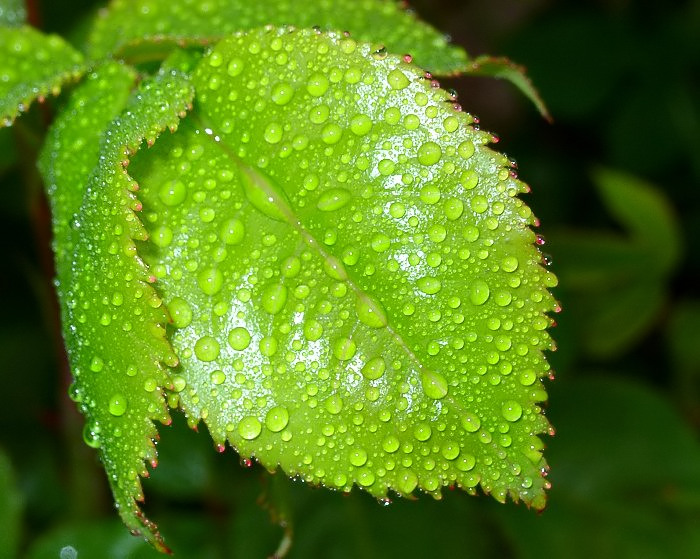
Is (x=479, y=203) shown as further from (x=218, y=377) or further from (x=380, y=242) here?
(x=218, y=377)

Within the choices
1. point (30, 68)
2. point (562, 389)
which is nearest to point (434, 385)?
point (30, 68)

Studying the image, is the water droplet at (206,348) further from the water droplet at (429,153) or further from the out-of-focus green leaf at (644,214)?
the out-of-focus green leaf at (644,214)

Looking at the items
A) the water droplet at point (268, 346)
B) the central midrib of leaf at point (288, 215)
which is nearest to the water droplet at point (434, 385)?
the central midrib of leaf at point (288, 215)

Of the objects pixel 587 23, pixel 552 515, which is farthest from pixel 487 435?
pixel 587 23

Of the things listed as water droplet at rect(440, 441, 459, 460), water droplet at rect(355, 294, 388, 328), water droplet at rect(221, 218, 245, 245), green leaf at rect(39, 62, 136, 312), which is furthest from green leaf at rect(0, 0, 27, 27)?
water droplet at rect(440, 441, 459, 460)

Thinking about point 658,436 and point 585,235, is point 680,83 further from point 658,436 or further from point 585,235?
point 658,436

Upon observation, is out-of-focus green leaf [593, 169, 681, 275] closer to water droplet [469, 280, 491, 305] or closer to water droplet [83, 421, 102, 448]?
water droplet [469, 280, 491, 305]
